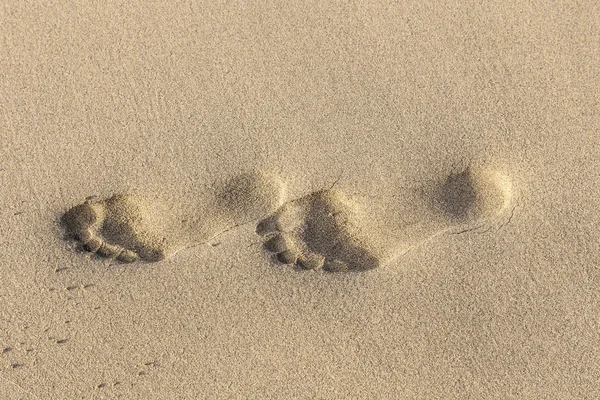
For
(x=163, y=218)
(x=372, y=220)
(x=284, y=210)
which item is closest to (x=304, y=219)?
(x=284, y=210)

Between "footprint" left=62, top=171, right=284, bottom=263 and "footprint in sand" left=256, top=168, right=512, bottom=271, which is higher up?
"footprint" left=62, top=171, right=284, bottom=263

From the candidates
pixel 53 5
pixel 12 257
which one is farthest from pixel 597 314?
pixel 53 5

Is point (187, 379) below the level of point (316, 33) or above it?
below

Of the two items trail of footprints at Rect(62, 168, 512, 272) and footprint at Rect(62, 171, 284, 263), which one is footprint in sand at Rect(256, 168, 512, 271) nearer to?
trail of footprints at Rect(62, 168, 512, 272)

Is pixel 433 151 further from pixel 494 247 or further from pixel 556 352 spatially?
pixel 556 352

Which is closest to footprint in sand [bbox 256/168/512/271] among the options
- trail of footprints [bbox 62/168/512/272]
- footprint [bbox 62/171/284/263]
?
trail of footprints [bbox 62/168/512/272]

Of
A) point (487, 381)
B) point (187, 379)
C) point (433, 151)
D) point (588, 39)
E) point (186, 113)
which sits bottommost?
point (487, 381)

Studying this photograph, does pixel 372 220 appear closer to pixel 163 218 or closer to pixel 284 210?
pixel 284 210
